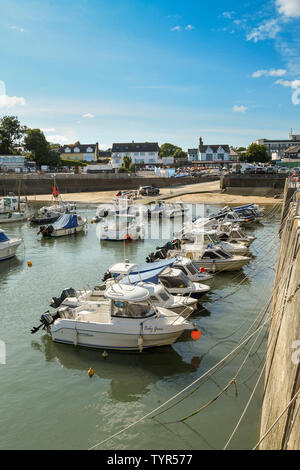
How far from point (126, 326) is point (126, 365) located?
1488mm

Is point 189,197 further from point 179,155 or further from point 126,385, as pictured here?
point 179,155

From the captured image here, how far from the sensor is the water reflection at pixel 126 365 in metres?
13.8

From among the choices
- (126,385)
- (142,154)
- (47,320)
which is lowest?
(126,385)

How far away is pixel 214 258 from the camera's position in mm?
26625

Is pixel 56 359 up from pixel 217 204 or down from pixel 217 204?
down

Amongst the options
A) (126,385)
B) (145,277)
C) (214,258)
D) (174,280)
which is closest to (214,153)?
(214,258)

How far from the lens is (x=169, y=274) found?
2066cm

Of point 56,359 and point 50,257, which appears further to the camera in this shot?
point 50,257

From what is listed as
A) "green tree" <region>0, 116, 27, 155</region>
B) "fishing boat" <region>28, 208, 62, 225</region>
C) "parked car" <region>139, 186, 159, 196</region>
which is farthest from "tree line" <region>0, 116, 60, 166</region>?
"fishing boat" <region>28, 208, 62, 225</region>

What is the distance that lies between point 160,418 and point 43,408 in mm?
3883

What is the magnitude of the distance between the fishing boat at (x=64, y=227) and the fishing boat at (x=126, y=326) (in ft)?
88.6
